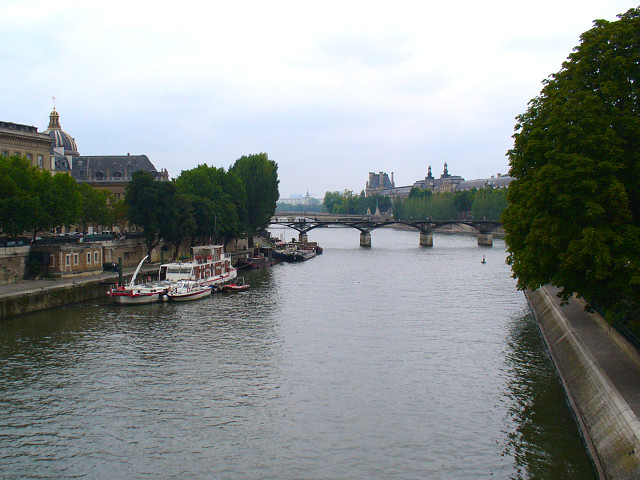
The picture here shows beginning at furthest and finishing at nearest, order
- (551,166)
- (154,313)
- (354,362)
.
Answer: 1. (154,313)
2. (354,362)
3. (551,166)

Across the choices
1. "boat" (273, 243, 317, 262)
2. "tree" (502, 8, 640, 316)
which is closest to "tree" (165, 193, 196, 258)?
"boat" (273, 243, 317, 262)

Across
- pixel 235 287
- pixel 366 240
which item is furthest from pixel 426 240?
pixel 235 287

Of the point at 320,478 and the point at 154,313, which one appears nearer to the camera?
the point at 320,478

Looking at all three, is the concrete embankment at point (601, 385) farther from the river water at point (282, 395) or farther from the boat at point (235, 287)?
the boat at point (235, 287)

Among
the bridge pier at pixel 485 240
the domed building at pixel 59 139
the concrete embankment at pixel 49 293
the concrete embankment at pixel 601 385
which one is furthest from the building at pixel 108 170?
the concrete embankment at pixel 601 385

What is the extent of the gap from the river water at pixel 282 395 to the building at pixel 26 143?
31.1 m

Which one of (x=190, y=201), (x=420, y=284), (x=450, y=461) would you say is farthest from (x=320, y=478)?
(x=190, y=201)

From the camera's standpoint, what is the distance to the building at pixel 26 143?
73.8 m

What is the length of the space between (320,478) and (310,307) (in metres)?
32.5

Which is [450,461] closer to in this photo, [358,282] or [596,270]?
[596,270]

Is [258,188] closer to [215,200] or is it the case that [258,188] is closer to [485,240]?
[215,200]

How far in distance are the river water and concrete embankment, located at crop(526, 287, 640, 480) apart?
0.82m

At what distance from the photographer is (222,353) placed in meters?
38.2

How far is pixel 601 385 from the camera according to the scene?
26078 millimetres
